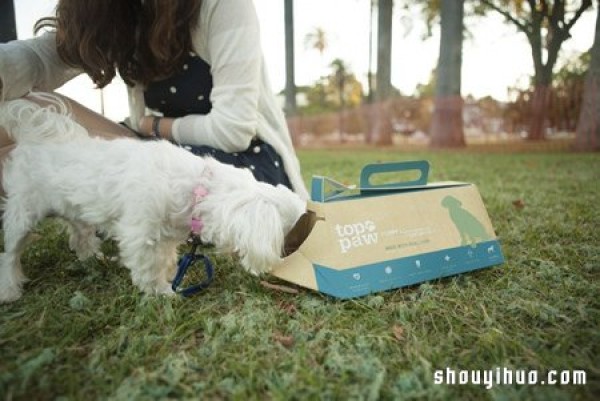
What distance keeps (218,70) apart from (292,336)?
1.53m

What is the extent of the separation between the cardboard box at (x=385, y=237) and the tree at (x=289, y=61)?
15.6 metres

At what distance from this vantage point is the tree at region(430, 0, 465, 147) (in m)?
12.9

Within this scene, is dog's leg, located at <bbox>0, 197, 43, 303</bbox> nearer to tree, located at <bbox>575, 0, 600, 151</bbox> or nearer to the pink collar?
the pink collar

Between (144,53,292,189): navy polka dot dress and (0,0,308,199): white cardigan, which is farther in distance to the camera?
(144,53,292,189): navy polka dot dress

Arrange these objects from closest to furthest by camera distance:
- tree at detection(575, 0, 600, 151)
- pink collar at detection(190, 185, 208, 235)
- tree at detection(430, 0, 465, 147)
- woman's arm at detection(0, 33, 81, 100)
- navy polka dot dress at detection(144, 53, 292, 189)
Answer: pink collar at detection(190, 185, 208, 235) → woman's arm at detection(0, 33, 81, 100) → navy polka dot dress at detection(144, 53, 292, 189) → tree at detection(575, 0, 600, 151) → tree at detection(430, 0, 465, 147)

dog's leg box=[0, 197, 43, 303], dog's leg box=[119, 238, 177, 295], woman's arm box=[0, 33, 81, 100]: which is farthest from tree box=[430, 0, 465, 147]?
dog's leg box=[0, 197, 43, 303]

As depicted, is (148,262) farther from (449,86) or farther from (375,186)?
(449,86)

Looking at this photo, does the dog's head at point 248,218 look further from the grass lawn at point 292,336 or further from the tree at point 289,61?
the tree at point 289,61

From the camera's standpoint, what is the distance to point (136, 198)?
Answer: 1803mm

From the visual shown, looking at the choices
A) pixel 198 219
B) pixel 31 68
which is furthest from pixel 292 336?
pixel 31 68

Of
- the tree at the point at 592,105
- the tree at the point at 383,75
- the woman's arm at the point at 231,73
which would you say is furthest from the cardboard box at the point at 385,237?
the tree at the point at 383,75

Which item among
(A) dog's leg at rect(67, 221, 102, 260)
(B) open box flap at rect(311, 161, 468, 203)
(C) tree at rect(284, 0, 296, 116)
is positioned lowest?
(A) dog's leg at rect(67, 221, 102, 260)

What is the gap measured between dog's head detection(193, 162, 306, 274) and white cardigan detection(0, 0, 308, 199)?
26.6 inches

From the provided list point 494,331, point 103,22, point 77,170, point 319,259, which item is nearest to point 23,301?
point 77,170
